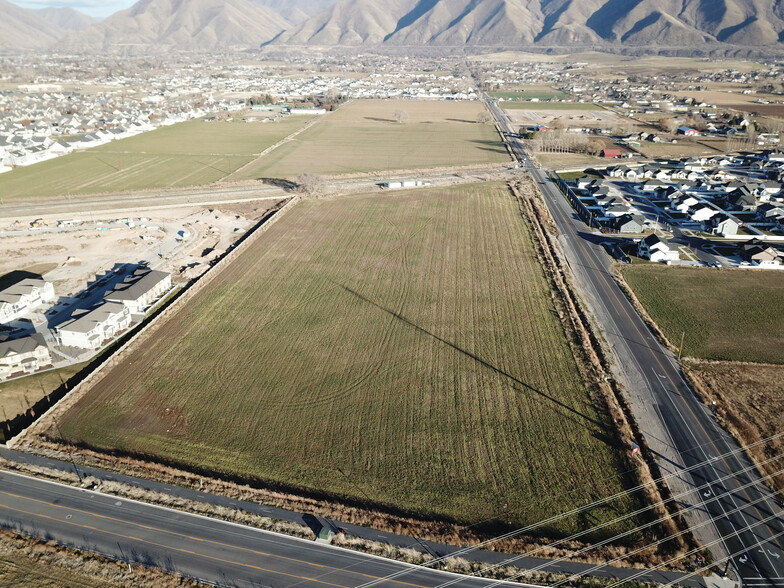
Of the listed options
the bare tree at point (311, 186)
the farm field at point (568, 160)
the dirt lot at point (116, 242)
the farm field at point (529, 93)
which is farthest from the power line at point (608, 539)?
the farm field at point (529, 93)

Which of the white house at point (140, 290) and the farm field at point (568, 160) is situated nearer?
the white house at point (140, 290)

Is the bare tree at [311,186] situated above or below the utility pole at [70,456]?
above

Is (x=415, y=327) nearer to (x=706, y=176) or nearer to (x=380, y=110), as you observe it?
(x=706, y=176)

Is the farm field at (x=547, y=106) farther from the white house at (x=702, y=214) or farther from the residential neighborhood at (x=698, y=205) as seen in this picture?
the white house at (x=702, y=214)

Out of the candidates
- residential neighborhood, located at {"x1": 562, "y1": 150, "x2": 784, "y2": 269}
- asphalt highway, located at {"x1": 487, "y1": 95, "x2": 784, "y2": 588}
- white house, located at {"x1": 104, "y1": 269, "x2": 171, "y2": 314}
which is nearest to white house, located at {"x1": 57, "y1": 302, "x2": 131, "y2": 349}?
white house, located at {"x1": 104, "y1": 269, "x2": 171, "y2": 314}

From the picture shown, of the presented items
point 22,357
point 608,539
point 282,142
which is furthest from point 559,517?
point 282,142

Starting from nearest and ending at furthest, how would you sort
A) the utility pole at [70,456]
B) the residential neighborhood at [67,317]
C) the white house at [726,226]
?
the utility pole at [70,456] < the residential neighborhood at [67,317] < the white house at [726,226]

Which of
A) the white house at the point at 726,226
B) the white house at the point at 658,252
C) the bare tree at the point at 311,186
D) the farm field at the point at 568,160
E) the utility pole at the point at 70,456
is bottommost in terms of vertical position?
the utility pole at the point at 70,456

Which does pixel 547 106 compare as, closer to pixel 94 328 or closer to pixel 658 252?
pixel 658 252
